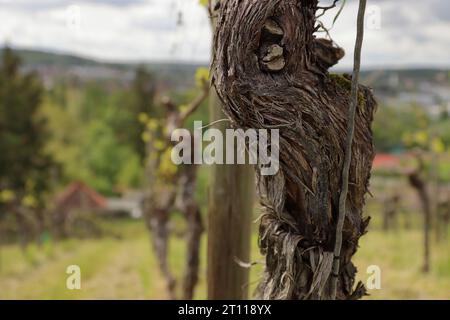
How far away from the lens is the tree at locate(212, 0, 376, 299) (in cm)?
210

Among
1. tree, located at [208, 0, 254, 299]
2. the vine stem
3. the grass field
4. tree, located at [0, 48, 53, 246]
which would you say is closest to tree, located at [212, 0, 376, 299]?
the vine stem

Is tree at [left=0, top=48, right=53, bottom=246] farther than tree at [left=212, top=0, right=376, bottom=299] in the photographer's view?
Yes

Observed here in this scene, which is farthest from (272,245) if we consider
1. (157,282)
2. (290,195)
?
(157,282)

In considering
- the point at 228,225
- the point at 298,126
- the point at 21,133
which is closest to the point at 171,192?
the point at 228,225

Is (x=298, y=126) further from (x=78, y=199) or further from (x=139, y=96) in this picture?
(x=139, y=96)

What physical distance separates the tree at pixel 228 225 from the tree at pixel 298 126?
0.98 meters

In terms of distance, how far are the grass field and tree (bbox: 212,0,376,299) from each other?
1.80 m

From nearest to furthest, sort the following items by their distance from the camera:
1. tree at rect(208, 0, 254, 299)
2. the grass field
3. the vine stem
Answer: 1. the vine stem
2. tree at rect(208, 0, 254, 299)
3. the grass field

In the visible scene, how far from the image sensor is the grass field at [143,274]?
7.02 meters

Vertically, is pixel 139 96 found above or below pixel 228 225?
above

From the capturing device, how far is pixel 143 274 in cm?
836

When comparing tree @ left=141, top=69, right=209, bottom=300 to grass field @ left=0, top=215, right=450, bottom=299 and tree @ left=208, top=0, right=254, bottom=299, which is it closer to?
grass field @ left=0, top=215, right=450, bottom=299

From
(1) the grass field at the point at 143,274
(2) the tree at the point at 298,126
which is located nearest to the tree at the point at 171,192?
(1) the grass field at the point at 143,274

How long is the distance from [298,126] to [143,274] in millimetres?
6687
